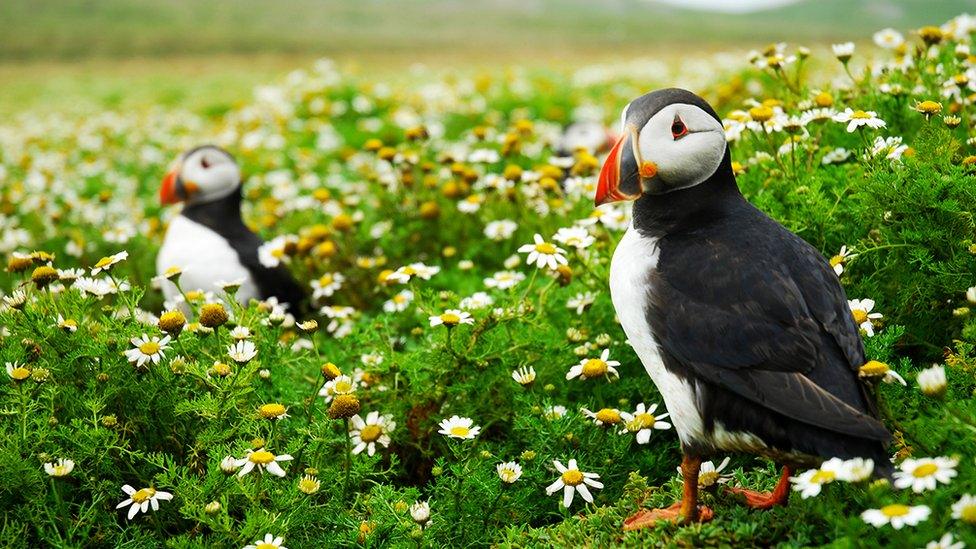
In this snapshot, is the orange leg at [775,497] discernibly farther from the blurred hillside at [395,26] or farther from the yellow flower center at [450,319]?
the blurred hillside at [395,26]

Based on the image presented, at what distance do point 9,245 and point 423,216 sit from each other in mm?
3064

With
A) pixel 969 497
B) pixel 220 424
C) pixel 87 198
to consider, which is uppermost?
pixel 969 497

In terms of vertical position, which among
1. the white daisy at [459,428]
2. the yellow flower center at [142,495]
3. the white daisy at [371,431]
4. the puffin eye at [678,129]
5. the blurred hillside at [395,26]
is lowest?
the blurred hillside at [395,26]

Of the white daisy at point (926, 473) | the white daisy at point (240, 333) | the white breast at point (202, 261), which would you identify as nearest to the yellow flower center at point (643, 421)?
the white daisy at point (926, 473)

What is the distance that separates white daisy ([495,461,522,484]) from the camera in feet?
9.55

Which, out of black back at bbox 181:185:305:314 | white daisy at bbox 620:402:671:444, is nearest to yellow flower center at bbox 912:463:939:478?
white daisy at bbox 620:402:671:444

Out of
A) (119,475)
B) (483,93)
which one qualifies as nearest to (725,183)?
(119,475)

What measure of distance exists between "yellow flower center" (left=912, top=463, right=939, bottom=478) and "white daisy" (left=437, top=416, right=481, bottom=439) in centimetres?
146

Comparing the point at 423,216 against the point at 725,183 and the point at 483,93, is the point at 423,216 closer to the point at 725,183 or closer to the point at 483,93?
the point at 725,183

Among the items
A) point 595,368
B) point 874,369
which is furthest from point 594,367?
point 874,369

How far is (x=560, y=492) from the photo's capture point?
10.3 ft

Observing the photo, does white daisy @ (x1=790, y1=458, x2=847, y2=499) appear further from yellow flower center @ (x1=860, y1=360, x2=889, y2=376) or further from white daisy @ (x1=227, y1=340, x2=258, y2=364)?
white daisy @ (x1=227, y1=340, x2=258, y2=364)

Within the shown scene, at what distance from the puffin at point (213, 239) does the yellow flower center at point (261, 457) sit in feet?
6.85

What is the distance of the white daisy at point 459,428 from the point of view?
3057 millimetres
